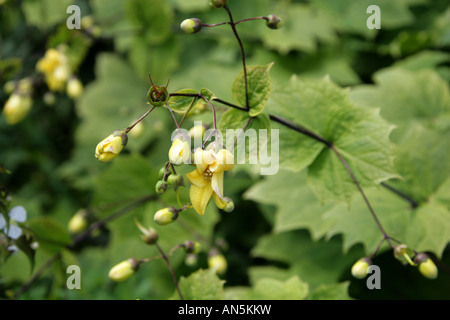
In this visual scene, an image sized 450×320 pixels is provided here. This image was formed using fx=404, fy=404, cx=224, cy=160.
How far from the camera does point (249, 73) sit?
992 mm

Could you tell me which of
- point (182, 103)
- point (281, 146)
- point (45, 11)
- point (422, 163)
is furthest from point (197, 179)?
point (45, 11)

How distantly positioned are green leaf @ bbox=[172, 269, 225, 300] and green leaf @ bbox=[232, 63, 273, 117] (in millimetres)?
473

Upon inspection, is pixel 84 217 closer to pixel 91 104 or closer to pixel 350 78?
pixel 91 104

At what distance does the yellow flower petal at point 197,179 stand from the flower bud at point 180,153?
3 centimetres

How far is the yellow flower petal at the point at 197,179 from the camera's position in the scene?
824 millimetres

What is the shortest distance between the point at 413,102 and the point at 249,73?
1.21m

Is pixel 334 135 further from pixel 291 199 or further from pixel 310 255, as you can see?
pixel 310 255

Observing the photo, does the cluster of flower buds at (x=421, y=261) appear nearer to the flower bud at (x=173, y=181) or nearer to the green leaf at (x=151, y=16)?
the flower bud at (x=173, y=181)

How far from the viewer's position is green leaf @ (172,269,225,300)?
111 cm

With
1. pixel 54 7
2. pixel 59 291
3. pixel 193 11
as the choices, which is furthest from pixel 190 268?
pixel 54 7

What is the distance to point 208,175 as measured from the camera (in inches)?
33.2

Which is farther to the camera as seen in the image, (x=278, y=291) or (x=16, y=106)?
(x=16, y=106)

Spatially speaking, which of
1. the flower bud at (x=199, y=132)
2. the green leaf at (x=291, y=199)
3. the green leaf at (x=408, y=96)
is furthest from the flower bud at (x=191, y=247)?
the green leaf at (x=408, y=96)

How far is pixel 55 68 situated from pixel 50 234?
1.16 metres
